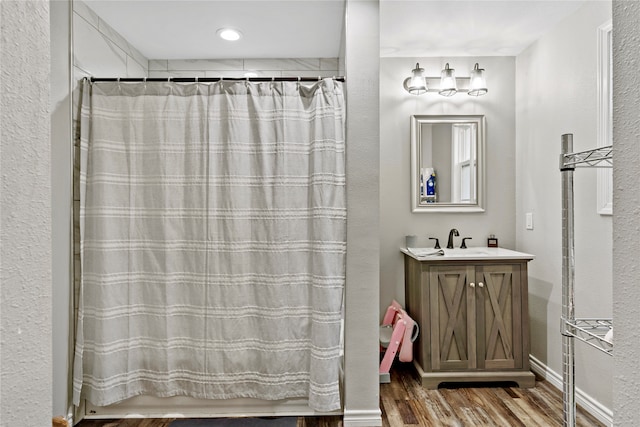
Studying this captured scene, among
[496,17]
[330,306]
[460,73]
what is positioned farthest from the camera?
[460,73]

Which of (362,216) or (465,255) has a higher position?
(362,216)

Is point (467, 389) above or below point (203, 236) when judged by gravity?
below

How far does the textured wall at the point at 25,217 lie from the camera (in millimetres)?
482

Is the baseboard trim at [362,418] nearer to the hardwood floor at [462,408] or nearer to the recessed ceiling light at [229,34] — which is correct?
the hardwood floor at [462,408]

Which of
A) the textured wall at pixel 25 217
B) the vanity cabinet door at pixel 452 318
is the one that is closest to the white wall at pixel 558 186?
the vanity cabinet door at pixel 452 318

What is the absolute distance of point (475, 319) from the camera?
8.82ft

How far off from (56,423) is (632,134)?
175 centimetres

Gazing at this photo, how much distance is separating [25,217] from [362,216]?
1.78 metres

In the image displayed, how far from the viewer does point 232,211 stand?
7.23 feet

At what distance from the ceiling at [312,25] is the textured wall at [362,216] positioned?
375mm

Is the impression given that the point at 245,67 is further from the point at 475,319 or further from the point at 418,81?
the point at 475,319

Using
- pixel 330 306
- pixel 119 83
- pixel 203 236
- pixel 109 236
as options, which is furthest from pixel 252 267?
pixel 119 83

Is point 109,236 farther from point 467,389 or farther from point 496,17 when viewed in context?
point 496,17

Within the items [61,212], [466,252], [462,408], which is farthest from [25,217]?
[466,252]
